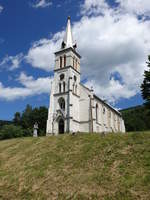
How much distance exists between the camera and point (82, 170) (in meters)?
12.0

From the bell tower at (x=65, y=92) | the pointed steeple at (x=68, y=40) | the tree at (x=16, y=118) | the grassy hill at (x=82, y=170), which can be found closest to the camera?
the grassy hill at (x=82, y=170)

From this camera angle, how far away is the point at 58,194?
9.91 meters

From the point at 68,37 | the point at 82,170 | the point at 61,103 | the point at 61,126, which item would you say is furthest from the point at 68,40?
the point at 82,170

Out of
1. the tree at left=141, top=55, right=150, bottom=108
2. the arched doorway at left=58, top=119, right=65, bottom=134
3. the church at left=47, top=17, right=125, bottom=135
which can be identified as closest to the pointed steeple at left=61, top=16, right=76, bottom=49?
the church at left=47, top=17, right=125, bottom=135

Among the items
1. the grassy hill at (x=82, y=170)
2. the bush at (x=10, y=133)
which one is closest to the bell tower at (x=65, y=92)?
the bush at (x=10, y=133)

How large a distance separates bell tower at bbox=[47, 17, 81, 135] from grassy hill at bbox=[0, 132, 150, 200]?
18.6 metres

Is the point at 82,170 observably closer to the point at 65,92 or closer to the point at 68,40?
the point at 65,92

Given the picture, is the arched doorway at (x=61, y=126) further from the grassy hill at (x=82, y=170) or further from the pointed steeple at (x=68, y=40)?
the grassy hill at (x=82, y=170)

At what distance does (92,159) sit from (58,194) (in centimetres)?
403

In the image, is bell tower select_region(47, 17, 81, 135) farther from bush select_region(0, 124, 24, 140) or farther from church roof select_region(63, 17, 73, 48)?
bush select_region(0, 124, 24, 140)

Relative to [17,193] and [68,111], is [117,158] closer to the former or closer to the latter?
[17,193]

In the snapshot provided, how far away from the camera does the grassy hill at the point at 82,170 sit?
9578mm

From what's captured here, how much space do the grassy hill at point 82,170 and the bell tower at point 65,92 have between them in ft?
61.0

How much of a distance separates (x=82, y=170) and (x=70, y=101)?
25.2 meters
